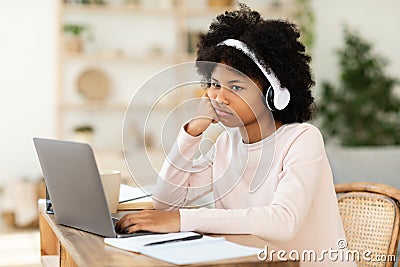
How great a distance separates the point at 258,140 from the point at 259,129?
0.03 metres

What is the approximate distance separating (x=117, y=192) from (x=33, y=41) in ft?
13.7

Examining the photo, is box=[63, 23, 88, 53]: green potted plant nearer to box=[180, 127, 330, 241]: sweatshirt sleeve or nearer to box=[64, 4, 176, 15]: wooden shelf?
box=[64, 4, 176, 15]: wooden shelf

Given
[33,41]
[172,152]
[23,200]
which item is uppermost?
[33,41]

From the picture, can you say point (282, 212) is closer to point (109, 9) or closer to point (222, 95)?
point (222, 95)

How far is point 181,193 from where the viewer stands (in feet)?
5.69

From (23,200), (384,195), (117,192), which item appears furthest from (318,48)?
(117,192)

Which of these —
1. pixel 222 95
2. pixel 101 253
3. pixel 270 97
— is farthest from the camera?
pixel 270 97

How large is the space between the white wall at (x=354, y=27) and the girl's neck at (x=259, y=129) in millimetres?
4498

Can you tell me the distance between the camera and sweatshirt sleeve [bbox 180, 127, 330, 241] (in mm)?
1364

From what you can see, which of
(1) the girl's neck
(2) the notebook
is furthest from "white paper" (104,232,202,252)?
(1) the girl's neck

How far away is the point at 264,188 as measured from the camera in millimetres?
1626

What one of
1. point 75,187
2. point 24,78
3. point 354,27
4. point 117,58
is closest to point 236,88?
point 75,187

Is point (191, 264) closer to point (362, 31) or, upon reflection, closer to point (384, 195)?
point (384, 195)

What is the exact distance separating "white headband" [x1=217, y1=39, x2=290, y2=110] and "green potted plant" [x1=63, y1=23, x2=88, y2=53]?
4007 mm
